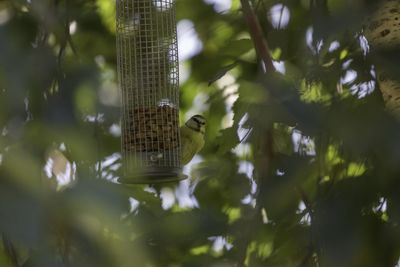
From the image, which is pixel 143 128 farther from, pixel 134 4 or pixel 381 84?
pixel 381 84

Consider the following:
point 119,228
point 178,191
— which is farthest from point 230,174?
point 119,228

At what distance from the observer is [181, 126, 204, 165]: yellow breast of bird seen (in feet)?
10.0

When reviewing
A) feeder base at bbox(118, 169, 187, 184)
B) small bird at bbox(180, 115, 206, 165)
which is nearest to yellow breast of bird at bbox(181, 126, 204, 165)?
small bird at bbox(180, 115, 206, 165)

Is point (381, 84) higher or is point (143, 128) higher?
point (143, 128)

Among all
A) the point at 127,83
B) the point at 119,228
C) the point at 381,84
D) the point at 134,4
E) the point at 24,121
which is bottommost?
the point at 119,228

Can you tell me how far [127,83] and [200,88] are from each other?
46 centimetres

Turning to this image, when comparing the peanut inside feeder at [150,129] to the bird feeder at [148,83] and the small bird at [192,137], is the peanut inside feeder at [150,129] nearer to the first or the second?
the bird feeder at [148,83]

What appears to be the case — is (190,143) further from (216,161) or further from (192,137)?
(216,161)

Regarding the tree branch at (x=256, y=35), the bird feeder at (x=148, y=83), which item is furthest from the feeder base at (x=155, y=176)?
the tree branch at (x=256, y=35)

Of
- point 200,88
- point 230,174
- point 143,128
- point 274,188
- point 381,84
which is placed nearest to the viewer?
point 274,188

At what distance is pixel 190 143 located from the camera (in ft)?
10.1

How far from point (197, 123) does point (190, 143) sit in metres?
0.08

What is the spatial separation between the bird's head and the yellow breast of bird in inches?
0.8

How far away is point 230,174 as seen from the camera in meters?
2.94
